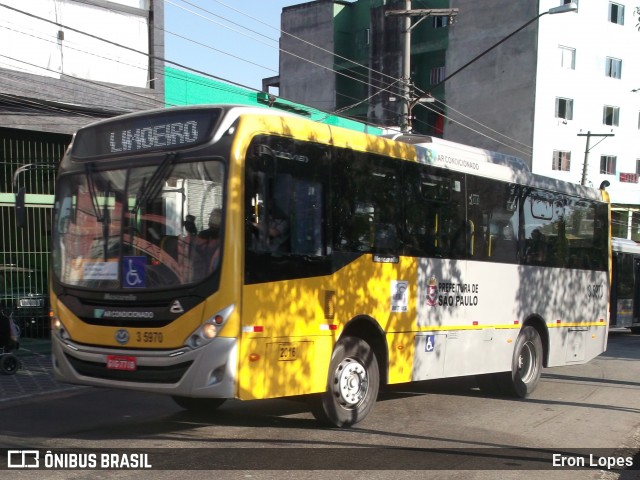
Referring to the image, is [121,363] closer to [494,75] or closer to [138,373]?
[138,373]

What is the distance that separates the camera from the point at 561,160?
145 ft

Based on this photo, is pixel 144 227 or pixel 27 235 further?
pixel 27 235

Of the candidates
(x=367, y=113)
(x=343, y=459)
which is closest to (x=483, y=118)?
(x=367, y=113)

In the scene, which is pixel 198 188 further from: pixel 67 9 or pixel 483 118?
pixel 483 118

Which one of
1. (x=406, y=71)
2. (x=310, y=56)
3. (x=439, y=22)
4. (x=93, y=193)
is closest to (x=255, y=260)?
(x=93, y=193)

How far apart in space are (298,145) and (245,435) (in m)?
3.12

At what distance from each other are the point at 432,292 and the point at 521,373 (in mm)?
2878

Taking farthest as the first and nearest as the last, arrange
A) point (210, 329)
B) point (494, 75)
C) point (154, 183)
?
1. point (494, 75)
2. point (154, 183)
3. point (210, 329)

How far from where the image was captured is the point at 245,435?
27.2ft

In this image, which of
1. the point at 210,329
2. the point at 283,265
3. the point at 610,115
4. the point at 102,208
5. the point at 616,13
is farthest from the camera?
the point at 610,115

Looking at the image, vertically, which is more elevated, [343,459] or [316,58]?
[316,58]

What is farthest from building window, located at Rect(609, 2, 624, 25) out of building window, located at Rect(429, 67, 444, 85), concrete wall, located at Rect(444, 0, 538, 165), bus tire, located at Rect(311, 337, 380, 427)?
bus tire, located at Rect(311, 337, 380, 427)

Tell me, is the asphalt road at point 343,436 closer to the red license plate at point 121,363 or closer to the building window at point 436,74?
the red license plate at point 121,363

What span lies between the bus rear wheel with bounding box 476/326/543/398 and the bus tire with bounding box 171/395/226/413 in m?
4.49
